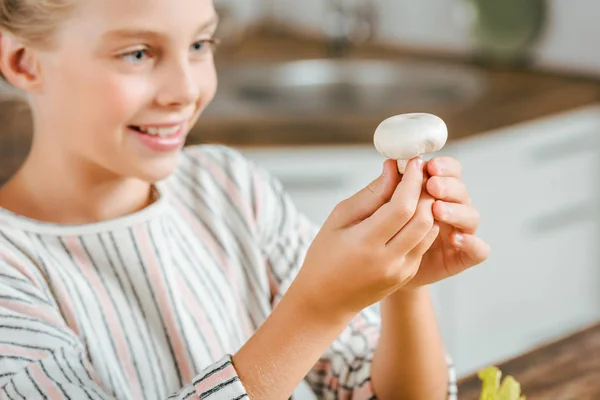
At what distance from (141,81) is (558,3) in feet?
6.56

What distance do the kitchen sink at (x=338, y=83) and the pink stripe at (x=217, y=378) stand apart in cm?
188

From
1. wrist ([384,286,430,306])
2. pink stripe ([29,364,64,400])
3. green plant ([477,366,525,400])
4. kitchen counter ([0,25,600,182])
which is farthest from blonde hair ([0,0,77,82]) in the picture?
kitchen counter ([0,25,600,182])

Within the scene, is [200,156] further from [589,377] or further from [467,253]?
[589,377]

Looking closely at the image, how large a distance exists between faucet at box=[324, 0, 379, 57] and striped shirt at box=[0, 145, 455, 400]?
169cm

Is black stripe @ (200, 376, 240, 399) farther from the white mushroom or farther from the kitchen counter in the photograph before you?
→ the kitchen counter

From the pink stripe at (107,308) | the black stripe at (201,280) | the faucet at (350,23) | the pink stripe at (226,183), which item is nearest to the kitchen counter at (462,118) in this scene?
the faucet at (350,23)

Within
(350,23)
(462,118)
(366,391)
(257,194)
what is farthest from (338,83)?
(366,391)

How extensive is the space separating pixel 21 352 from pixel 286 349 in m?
0.28

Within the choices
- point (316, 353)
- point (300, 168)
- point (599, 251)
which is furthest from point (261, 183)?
point (599, 251)

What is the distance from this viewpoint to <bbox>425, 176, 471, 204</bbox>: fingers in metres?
0.80

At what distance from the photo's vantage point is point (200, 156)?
1.25 meters

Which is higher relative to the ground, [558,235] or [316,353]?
[558,235]

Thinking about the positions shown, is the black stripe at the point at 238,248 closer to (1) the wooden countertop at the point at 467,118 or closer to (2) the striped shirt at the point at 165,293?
(2) the striped shirt at the point at 165,293

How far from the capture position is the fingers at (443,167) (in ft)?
2.68
